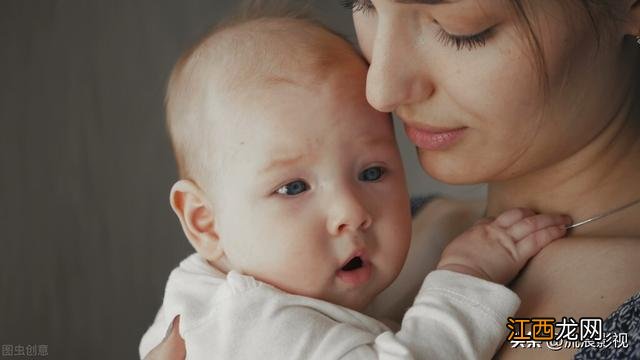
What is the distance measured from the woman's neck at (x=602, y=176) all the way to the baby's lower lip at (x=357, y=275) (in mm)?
261

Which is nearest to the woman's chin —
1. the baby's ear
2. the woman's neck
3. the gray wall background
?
the woman's neck

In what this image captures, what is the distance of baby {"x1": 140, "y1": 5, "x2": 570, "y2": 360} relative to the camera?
965mm

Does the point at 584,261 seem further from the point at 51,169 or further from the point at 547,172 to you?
the point at 51,169

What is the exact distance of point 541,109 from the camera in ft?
3.24

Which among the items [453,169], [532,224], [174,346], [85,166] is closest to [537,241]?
[532,224]

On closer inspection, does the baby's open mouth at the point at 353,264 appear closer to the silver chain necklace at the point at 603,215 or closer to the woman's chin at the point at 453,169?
the woman's chin at the point at 453,169

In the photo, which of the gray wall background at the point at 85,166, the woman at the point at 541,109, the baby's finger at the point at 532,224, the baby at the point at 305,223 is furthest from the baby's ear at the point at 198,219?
the gray wall background at the point at 85,166

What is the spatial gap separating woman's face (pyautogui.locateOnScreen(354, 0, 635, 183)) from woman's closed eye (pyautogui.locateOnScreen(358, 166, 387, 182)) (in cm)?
6

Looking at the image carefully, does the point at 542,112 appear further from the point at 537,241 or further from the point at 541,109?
the point at 537,241

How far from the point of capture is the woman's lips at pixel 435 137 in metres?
1.02

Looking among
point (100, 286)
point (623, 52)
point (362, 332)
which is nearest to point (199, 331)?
point (362, 332)

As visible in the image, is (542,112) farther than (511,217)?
No

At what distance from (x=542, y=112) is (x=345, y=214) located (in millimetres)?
255

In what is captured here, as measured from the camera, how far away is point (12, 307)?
1.99m
